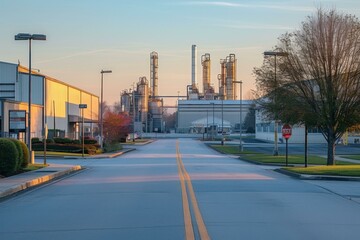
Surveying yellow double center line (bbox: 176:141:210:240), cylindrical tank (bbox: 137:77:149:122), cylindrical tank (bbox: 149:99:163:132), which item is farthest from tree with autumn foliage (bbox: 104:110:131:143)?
cylindrical tank (bbox: 149:99:163:132)

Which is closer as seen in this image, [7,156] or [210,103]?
[7,156]

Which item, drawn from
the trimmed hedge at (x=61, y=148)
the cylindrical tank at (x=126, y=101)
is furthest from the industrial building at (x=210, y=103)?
the trimmed hedge at (x=61, y=148)

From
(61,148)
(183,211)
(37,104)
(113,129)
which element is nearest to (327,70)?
(183,211)

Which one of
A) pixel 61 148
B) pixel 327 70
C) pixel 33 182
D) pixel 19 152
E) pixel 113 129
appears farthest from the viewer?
pixel 113 129

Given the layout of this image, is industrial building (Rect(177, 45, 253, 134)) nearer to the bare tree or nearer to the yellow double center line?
the bare tree

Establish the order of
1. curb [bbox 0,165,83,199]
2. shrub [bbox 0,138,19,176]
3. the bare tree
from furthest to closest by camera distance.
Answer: the bare tree → shrub [bbox 0,138,19,176] → curb [bbox 0,165,83,199]

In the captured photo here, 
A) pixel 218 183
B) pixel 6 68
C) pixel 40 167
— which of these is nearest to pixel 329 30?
pixel 218 183

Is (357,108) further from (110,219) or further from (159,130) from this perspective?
(159,130)

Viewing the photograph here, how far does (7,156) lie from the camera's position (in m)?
23.3

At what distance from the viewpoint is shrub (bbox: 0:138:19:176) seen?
23156mm

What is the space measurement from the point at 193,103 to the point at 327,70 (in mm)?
131377

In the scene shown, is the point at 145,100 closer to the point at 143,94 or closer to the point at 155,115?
the point at 143,94

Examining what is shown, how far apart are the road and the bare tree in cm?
1276

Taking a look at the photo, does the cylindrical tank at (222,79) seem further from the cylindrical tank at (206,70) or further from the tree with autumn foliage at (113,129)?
the tree with autumn foliage at (113,129)
